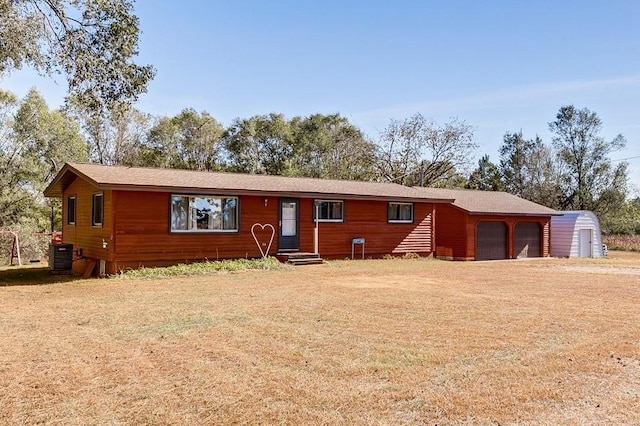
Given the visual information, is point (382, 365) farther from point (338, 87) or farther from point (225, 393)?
point (338, 87)

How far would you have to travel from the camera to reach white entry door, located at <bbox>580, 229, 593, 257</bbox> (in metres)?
23.1

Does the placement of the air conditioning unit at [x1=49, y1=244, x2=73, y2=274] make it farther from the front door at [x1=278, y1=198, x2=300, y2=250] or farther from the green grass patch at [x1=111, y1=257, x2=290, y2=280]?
the front door at [x1=278, y1=198, x2=300, y2=250]

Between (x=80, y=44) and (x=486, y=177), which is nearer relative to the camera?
(x=80, y=44)

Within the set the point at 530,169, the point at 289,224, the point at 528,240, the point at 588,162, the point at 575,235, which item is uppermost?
the point at 588,162

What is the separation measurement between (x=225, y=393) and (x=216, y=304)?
13.7 feet

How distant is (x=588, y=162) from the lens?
35.4 meters

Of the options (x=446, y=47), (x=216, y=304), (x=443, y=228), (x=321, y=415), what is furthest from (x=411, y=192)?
(x=321, y=415)

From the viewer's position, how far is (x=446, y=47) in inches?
695

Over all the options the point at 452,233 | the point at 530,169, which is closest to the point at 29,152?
the point at 452,233

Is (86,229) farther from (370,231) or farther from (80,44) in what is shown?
(370,231)

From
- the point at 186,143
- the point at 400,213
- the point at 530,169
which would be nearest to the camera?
the point at 400,213

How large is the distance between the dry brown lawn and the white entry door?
52.3 ft

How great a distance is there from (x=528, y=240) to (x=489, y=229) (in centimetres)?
273

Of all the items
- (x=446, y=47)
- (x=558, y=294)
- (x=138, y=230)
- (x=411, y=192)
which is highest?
(x=446, y=47)
